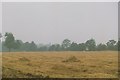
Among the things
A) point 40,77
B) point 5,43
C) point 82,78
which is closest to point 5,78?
point 40,77

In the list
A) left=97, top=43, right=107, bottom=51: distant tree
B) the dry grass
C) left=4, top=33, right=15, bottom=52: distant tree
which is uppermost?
left=4, top=33, right=15, bottom=52: distant tree

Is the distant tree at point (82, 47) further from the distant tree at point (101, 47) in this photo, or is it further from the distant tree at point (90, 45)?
the distant tree at point (101, 47)

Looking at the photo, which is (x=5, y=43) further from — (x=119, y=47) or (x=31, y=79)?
(x=31, y=79)

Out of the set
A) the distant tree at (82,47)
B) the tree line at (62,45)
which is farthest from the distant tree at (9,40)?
the distant tree at (82,47)

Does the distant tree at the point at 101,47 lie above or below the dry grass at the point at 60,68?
above

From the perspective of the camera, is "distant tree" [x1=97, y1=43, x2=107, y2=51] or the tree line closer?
the tree line

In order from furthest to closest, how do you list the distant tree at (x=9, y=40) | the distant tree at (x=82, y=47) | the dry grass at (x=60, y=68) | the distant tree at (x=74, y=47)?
the distant tree at (x=74, y=47)
the distant tree at (x=82, y=47)
the distant tree at (x=9, y=40)
the dry grass at (x=60, y=68)

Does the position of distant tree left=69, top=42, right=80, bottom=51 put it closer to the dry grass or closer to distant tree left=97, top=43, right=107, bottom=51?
distant tree left=97, top=43, right=107, bottom=51

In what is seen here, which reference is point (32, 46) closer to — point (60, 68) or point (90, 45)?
point (90, 45)

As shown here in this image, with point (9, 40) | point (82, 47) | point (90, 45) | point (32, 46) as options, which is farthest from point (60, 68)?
point (32, 46)

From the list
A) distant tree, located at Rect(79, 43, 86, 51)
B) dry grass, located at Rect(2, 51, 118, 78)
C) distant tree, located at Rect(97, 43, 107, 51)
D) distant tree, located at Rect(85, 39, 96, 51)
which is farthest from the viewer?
distant tree, located at Rect(97, 43, 107, 51)

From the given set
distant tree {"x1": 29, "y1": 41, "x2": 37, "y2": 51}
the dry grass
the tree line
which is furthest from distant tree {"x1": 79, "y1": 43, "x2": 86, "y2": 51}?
the dry grass

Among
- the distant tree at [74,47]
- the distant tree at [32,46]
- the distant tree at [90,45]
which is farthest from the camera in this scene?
the distant tree at [32,46]

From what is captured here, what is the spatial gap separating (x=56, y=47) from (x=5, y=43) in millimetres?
37898
